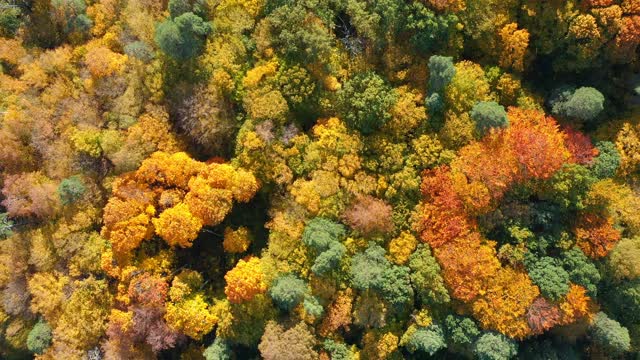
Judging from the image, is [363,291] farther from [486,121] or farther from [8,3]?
[8,3]

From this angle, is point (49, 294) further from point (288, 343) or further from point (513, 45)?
point (513, 45)

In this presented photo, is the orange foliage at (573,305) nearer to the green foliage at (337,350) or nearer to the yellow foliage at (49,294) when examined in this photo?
the green foliage at (337,350)

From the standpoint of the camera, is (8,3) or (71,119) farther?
(8,3)

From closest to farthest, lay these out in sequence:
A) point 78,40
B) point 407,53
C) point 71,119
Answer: point 407,53, point 71,119, point 78,40

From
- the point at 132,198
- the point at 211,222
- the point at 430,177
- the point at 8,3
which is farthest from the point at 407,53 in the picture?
the point at 8,3

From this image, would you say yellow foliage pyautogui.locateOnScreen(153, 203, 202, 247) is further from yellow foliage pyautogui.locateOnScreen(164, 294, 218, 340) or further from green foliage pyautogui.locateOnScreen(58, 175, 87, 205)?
green foliage pyautogui.locateOnScreen(58, 175, 87, 205)

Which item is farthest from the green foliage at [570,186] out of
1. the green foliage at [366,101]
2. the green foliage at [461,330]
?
the green foliage at [366,101]

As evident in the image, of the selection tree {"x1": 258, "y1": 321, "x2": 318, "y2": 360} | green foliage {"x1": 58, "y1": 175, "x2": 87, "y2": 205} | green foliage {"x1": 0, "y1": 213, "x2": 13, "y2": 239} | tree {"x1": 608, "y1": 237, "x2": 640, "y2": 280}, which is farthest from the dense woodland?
green foliage {"x1": 0, "y1": 213, "x2": 13, "y2": 239}
